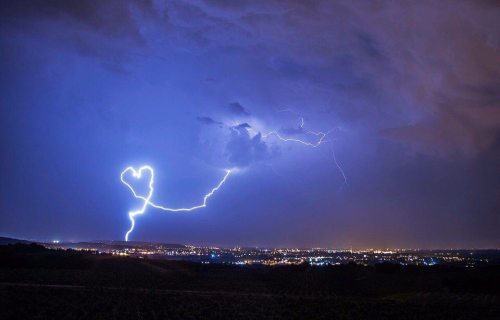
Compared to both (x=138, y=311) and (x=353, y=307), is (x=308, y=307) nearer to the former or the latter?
(x=353, y=307)

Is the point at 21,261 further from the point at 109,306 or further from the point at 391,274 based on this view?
the point at 391,274

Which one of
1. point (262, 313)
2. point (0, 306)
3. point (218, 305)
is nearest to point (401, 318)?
point (262, 313)

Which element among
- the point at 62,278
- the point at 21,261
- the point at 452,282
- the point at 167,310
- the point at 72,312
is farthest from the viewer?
the point at 21,261

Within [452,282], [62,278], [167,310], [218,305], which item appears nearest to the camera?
[167,310]

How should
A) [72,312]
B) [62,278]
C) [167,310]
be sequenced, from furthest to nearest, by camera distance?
[62,278] → [167,310] → [72,312]

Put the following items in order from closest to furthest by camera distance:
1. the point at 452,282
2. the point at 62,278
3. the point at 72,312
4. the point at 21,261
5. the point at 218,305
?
the point at 72,312
the point at 218,305
the point at 62,278
the point at 452,282
the point at 21,261

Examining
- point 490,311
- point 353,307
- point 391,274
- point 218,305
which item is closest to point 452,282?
point 391,274

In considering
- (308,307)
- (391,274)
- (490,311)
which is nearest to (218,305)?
(308,307)

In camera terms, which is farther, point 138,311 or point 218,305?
point 218,305

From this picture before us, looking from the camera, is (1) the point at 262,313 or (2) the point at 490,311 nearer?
(1) the point at 262,313
